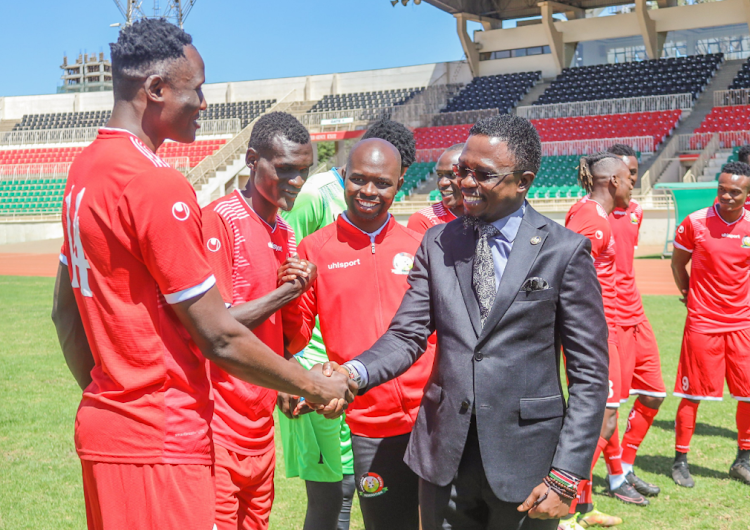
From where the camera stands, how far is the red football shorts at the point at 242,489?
286 centimetres

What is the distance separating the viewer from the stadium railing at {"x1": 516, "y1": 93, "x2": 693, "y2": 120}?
31297 mm

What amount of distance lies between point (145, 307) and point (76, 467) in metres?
4.41

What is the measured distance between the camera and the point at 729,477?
602 centimetres

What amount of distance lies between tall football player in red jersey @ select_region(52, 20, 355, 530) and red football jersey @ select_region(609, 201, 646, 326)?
412 cm

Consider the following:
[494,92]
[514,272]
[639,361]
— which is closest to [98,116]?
[494,92]

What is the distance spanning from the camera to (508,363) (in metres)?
2.65

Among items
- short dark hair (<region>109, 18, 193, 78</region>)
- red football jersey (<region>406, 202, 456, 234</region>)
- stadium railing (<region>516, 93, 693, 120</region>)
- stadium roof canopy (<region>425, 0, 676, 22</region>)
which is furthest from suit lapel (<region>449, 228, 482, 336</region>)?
stadium roof canopy (<region>425, 0, 676, 22</region>)

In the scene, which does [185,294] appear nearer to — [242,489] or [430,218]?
[242,489]

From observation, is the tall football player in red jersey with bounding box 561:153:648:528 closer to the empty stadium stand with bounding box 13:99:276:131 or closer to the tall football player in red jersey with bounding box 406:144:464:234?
the tall football player in red jersey with bounding box 406:144:464:234

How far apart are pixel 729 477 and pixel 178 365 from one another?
209 inches

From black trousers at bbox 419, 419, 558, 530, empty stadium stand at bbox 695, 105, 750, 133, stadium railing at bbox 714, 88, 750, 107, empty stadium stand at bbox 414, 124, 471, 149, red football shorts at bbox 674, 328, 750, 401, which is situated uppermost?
black trousers at bbox 419, 419, 558, 530

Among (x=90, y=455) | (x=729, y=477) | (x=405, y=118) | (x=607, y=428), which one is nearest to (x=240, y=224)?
(x=90, y=455)

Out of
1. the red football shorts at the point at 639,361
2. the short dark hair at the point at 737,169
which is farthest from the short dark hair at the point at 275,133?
the short dark hair at the point at 737,169

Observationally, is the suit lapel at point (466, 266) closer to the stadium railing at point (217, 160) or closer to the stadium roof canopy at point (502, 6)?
the stadium railing at point (217, 160)
